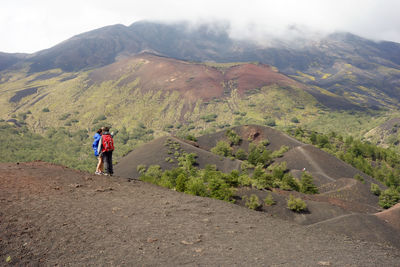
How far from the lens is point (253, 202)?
85.0 ft

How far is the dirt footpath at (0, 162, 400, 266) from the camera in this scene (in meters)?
7.03

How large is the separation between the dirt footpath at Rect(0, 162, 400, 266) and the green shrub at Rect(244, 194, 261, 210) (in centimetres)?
1327

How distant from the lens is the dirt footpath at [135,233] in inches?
277

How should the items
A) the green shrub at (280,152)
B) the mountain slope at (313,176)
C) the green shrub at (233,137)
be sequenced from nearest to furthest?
the mountain slope at (313,176) < the green shrub at (280,152) < the green shrub at (233,137)

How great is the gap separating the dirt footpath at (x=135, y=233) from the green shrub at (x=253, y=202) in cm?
1327

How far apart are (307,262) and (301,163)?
1947 inches

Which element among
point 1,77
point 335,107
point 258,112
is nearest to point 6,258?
point 258,112

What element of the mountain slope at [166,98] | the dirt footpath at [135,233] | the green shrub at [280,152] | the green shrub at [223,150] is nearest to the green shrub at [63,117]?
the mountain slope at [166,98]

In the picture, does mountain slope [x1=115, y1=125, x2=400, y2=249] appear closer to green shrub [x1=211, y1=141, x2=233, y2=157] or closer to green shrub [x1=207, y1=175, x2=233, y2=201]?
green shrub [x1=207, y1=175, x2=233, y2=201]

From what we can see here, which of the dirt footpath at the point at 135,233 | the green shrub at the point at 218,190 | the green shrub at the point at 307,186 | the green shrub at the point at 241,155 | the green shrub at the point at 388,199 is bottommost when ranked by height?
the green shrub at the point at 241,155

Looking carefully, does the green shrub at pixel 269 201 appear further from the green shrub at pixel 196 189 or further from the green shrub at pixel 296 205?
the green shrub at pixel 196 189

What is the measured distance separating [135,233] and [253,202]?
62.1ft

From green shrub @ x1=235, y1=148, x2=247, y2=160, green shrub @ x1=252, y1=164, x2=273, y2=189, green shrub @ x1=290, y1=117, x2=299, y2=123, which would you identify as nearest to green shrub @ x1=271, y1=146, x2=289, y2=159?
green shrub @ x1=235, y1=148, x2=247, y2=160

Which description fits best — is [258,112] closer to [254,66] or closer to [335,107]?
[335,107]
